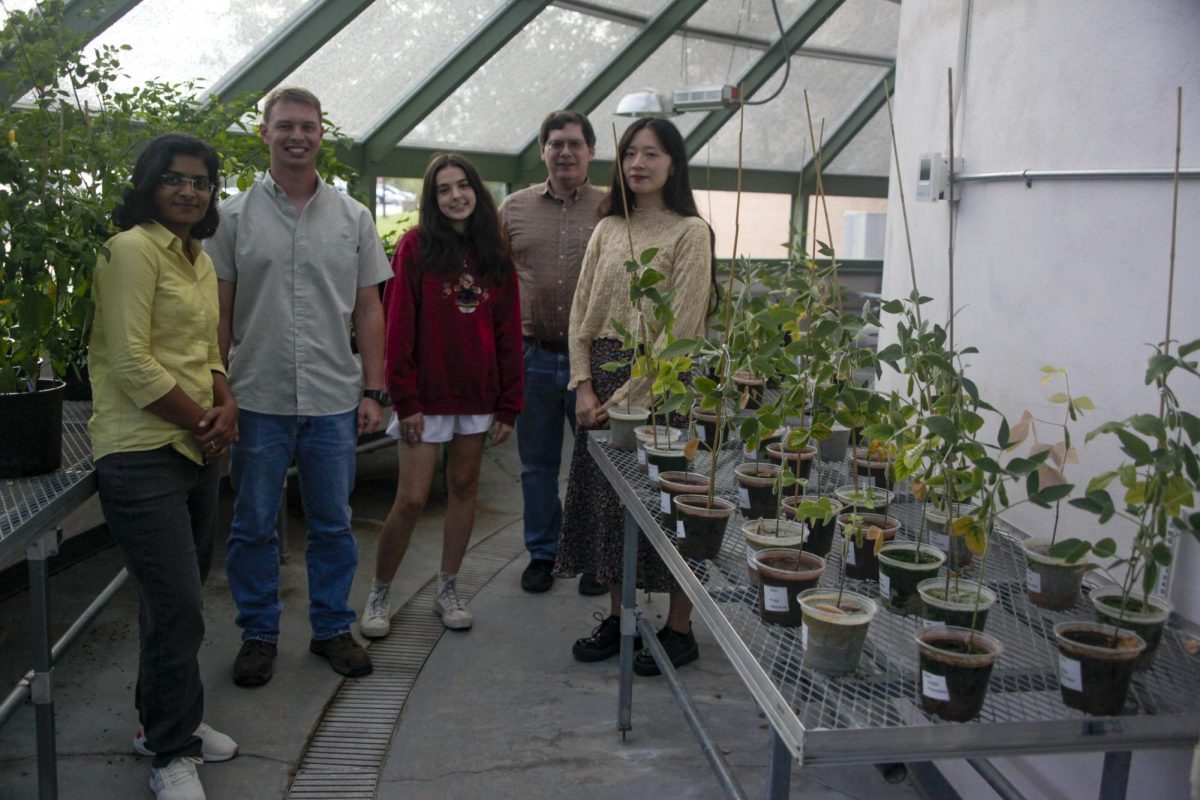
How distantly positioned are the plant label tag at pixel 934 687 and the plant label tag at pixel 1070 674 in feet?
0.61

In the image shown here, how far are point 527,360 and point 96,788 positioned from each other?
6.42 feet

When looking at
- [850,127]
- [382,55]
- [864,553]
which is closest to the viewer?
[864,553]

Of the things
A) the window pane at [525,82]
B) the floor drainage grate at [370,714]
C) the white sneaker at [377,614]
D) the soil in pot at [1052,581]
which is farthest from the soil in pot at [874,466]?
the window pane at [525,82]

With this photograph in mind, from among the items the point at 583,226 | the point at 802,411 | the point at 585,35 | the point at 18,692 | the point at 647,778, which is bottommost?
the point at 647,778

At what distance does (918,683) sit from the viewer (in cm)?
147

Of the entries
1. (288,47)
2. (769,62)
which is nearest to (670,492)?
(288,47)

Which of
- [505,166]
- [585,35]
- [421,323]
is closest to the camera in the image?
[421,323]

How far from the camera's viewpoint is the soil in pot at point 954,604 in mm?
1646

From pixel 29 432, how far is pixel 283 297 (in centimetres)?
79

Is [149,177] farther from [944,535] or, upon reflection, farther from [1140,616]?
[1140,616]

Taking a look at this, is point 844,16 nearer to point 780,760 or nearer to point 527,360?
point 527,360

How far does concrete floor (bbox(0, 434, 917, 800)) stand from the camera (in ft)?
8.62

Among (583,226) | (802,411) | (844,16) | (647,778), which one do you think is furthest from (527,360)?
(844,16)

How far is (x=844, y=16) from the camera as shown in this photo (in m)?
7.24
